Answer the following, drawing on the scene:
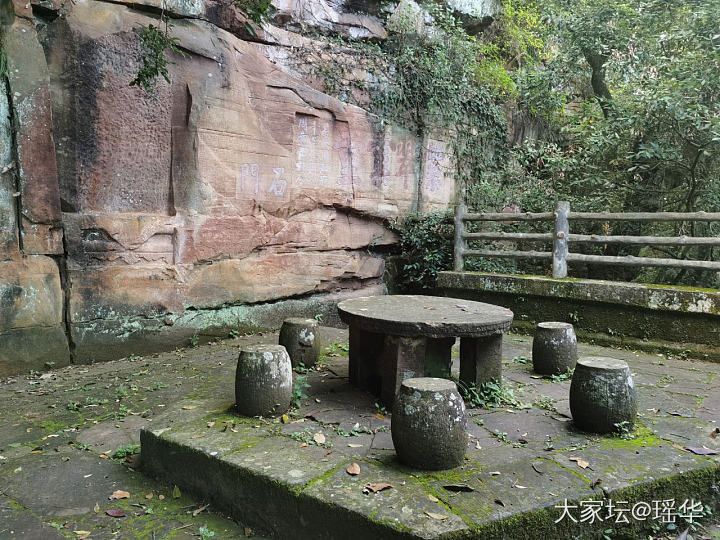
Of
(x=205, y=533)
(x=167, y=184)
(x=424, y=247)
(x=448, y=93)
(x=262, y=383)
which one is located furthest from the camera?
(x=448, y=93)

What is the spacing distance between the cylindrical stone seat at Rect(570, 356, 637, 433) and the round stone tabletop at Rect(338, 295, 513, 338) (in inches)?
29.2

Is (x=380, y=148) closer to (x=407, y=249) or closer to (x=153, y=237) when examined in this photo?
(x=407, y=249)

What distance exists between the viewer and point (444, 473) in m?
2.63

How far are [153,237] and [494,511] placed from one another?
5.00 m

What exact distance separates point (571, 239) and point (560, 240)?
0.13 meters

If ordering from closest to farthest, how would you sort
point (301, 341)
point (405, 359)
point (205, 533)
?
point (205, 533) → point (405, 359) → point (301, 341)

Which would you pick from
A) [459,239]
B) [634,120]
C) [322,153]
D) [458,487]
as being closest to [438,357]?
[458,487]

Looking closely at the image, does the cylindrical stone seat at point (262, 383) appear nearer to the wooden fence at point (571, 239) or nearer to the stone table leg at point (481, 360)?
the stone table leg at point (481, 360)

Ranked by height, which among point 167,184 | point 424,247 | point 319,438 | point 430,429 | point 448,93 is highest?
point 448,93

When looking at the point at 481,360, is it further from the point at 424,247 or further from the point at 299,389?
the point at 424,247

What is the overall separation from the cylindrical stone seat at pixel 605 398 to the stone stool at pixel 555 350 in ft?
4.09

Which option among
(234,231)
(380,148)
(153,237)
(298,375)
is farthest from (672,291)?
(153,237)

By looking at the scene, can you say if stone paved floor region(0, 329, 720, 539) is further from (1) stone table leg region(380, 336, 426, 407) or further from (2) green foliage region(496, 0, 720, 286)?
(2) green foliage region(496, 0, 720, 286)

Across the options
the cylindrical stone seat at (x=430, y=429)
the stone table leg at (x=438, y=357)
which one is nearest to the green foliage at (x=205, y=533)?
the cylindrical stone seat at (x=430, y=429)
